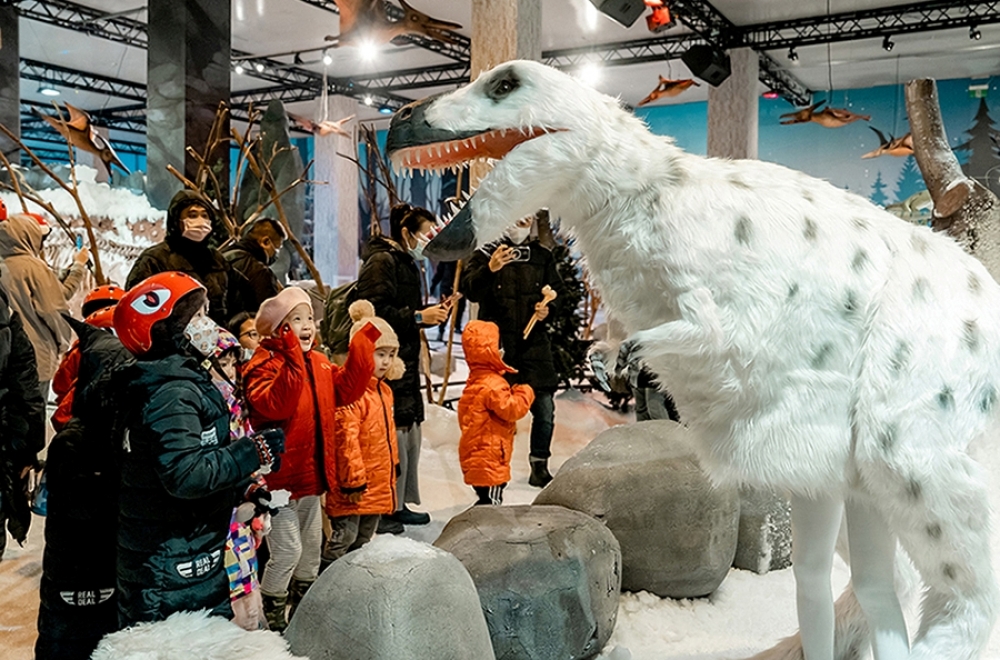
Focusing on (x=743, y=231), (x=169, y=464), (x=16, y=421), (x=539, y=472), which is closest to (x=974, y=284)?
(x=743, y=231)

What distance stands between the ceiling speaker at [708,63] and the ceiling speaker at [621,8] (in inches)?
119

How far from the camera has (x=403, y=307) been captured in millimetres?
3707

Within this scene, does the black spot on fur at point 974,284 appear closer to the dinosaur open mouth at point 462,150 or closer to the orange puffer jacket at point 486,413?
the dinosaur open mouth at point 462,150

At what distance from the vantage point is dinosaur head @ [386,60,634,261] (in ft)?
5.26

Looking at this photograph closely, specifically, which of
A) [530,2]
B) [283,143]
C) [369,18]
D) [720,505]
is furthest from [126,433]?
[283,143]

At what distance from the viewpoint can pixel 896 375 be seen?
1570 millimetres

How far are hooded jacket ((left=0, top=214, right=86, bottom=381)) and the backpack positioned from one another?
47.5 inches

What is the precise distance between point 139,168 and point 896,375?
472cm

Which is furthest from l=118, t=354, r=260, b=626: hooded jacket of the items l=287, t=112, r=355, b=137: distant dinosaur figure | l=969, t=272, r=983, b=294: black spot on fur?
l=287, t=112, r=355, b=137: distant dinosaur figure

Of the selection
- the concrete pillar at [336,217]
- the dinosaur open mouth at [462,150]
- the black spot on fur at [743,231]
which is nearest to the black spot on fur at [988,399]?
the black spot on fur at [743,231]

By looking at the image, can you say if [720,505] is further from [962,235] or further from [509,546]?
[962,235]

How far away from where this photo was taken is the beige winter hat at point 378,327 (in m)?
2.98

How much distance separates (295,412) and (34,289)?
2.06 metres

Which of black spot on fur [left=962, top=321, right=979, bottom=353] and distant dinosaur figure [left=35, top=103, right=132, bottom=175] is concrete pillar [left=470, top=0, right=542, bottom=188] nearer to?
distant dinosaur figure [left=35, top=103, right=132, bottom=175]
